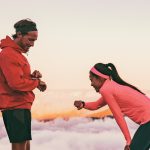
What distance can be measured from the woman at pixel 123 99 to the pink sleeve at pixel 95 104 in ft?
1.76

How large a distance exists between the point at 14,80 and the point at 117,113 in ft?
4.10

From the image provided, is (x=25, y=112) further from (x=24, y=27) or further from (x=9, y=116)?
(x=24, y=27)

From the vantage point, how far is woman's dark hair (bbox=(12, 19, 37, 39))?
7203 mm

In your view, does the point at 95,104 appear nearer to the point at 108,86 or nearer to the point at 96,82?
the point at 96,82

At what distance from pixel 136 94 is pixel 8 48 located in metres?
1.61

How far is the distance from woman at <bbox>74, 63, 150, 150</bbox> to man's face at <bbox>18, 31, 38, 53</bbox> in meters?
0.80

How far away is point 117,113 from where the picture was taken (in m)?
6.74

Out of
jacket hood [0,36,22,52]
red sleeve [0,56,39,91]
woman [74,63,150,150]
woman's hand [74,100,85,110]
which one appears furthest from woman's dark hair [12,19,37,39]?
woman's hand [74,100,85,110]

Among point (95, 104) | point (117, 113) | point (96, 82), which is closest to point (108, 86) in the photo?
point (96, 82)

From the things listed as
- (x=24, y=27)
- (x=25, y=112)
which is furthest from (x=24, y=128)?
(x=24, y=27)

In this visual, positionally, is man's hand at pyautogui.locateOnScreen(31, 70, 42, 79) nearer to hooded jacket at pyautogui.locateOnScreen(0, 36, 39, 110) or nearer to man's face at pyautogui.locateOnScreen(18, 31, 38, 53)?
hooded jacket at pyautogui.locateOnScreen(0, 36, 39, 110)

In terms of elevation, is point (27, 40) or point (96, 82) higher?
point (27, 40)

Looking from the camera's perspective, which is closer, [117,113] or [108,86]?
[117,113]

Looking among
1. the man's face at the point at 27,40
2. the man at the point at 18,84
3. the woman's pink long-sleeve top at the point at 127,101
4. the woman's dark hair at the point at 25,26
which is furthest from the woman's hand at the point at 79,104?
the woman's dark hair at the point at 25,26
